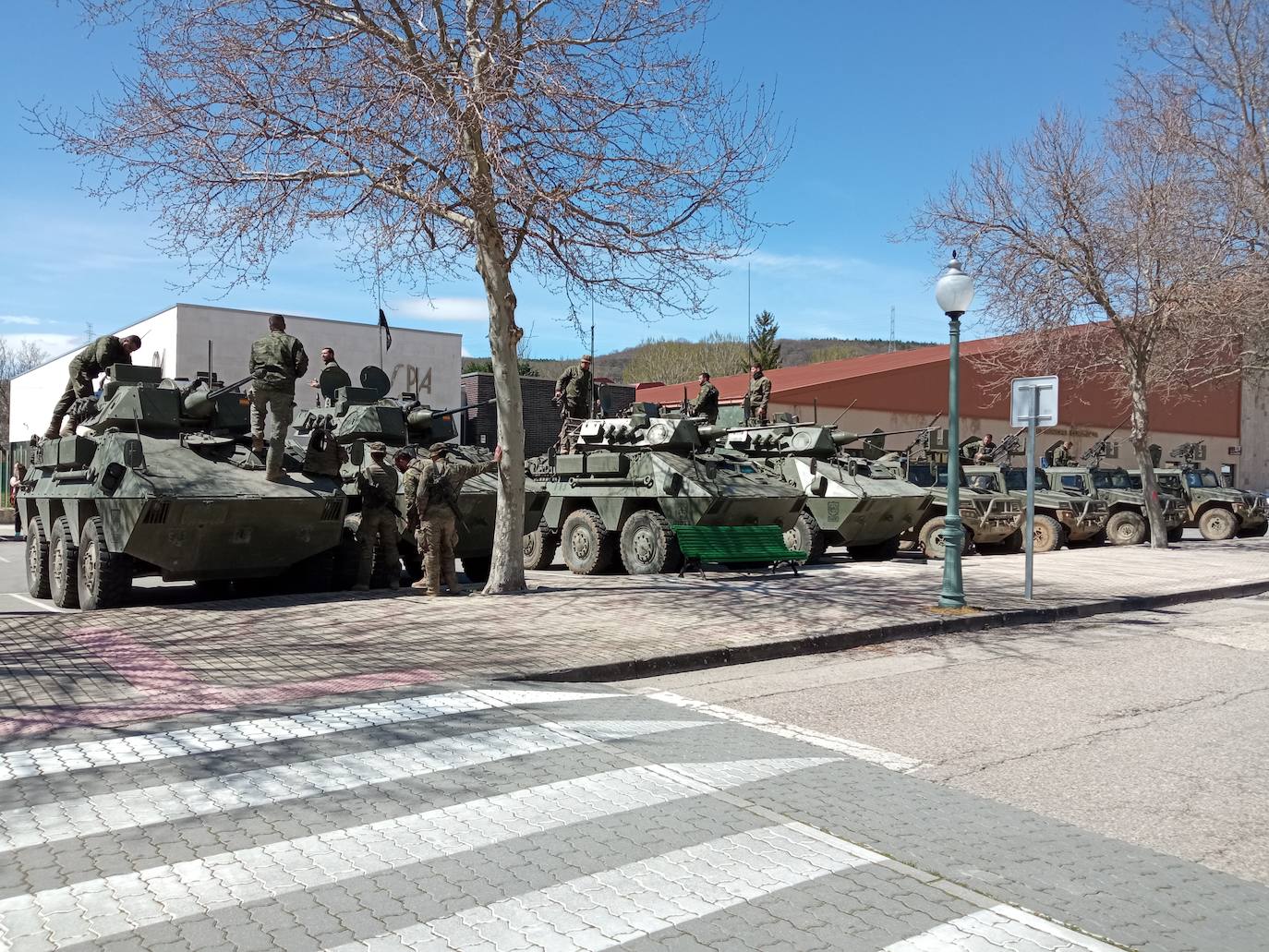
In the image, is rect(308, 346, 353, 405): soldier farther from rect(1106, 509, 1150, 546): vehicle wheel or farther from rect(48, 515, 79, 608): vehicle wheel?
rect(1106, 509, 1150, 546): vehicle wheel

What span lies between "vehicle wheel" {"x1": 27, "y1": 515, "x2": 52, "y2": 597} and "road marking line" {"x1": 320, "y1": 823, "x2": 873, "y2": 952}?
1120 centimetres

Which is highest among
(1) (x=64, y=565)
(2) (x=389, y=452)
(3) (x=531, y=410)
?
(3) (x=531, y=410)

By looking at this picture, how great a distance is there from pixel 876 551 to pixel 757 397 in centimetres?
361

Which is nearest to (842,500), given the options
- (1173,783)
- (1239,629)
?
(1239,629)

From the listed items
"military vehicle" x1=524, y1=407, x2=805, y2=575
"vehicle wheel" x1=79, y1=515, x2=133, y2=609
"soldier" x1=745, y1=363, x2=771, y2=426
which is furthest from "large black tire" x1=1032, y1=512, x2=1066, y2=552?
"vehicle wheel" x1=79, y1=515, x2=133, y2=609

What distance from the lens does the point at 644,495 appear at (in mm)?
15648

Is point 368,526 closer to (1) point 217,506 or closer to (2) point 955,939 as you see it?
(1) point 217,506

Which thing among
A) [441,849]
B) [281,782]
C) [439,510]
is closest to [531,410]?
[439,510]

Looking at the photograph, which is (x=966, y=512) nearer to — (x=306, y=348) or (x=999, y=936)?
(x=999, y=936)

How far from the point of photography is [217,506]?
10.9 metres

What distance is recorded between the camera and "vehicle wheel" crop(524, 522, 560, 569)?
57.4 feet

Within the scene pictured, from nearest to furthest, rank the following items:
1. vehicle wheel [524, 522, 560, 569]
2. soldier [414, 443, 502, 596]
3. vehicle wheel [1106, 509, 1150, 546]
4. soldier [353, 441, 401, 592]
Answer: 1. soldier [414, 443, 502, 596]
2. soldier [353, 441, 401, 592]
3. vehicle wheel [524, 522, 560, 569]
4. vehicle wheel [1106, 509, 1150, 546]

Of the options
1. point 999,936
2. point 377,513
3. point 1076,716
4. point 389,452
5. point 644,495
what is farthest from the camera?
point 644,495

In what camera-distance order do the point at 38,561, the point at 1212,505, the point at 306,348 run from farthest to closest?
the point at 306,348 < the point at 1212,505 < the point at 38,561
